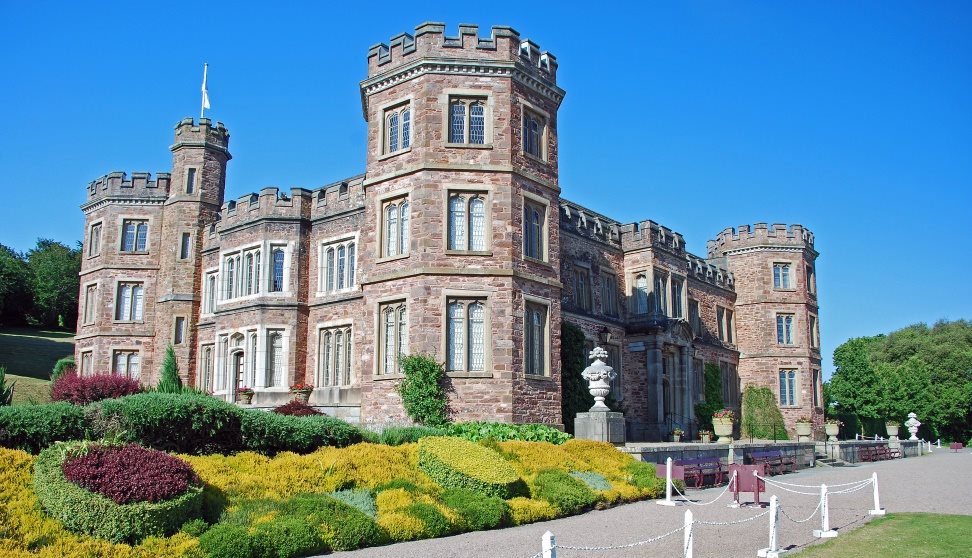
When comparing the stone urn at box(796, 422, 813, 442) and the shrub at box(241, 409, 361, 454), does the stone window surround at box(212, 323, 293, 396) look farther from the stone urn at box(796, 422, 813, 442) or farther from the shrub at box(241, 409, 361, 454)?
the stone urn at box(796, 422, 813, 442)

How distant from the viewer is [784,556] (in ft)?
37.0

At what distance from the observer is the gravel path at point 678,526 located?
11.2 m

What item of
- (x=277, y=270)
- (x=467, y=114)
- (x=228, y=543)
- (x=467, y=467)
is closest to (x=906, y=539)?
(x=467, y=467)

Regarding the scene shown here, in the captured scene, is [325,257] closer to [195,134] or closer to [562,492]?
[195,134]

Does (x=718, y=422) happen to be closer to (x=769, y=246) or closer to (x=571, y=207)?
(x=571, y=207)

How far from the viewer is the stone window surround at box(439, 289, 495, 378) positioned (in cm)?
2181

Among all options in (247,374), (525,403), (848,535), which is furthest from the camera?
(247,374)

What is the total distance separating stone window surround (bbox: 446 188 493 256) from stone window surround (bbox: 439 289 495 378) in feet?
3.46

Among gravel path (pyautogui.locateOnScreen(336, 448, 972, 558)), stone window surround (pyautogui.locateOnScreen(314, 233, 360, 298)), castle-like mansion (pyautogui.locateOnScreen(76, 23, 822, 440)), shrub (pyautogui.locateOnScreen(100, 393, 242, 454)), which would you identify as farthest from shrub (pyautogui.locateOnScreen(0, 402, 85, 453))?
stone window surround (pyautogui.locateOnScreen(314, 233, 360, 298))

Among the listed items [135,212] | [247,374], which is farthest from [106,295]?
[247,374]

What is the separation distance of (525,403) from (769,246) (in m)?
25.5

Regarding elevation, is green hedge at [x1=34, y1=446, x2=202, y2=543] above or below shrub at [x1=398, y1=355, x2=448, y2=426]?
below

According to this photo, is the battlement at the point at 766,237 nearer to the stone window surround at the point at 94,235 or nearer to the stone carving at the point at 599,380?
the stone carving at the point at 599,380

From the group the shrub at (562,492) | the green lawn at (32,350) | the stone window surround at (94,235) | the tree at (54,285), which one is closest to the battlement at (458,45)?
the shrub at (562,492)
